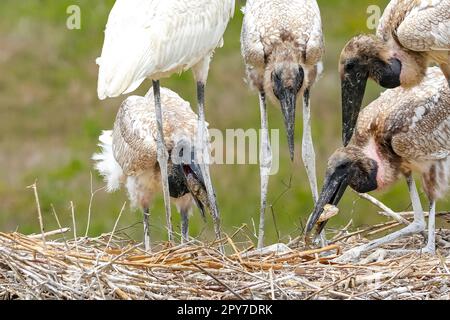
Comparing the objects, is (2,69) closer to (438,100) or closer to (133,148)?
(133,148)

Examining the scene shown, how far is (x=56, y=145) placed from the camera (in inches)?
687

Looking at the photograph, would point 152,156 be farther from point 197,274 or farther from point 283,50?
point 197,274

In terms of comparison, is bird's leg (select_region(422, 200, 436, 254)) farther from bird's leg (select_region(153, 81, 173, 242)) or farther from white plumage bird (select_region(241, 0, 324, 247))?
bird's leg (select_region(153, 81, 173, 242))

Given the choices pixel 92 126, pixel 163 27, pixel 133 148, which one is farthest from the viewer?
pixel 92 126

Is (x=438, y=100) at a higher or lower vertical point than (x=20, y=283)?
higher

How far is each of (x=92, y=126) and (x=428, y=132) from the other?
7426mm

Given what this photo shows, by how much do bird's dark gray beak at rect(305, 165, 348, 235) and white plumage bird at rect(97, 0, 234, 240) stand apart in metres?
0.73

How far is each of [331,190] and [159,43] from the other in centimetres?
145

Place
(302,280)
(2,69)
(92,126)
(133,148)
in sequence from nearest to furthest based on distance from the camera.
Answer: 1. (302,280)
2. (133,148)
3. (92,126)
4. (2,69)

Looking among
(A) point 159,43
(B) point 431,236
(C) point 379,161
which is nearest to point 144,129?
(A) point 159,43

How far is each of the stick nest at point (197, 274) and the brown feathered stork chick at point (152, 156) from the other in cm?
132

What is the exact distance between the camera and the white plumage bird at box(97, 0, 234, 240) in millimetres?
9648
